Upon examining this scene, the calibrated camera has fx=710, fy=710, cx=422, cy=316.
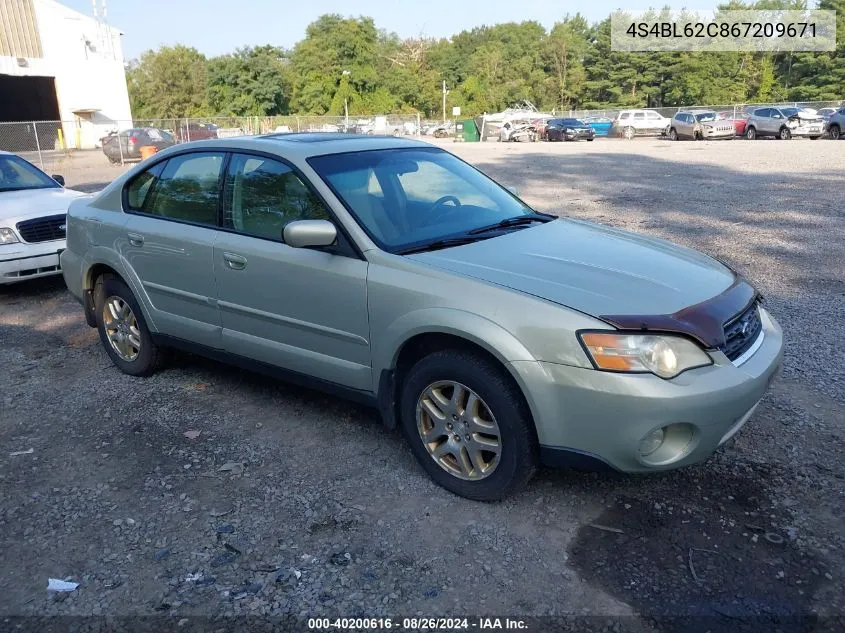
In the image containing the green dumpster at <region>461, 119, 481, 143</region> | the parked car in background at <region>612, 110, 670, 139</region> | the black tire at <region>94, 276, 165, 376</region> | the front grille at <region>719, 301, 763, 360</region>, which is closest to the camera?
the front grille at <region>719, 301, 763, 360</region>

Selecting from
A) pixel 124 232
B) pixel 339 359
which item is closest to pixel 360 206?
pixel 339 359

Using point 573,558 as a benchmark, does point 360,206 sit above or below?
above

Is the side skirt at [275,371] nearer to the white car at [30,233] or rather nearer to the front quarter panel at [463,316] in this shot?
the front quarter panel at [463,316]

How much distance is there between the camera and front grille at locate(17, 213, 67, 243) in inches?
297

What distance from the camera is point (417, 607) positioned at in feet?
8.89

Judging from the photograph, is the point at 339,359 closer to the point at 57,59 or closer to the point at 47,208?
the point at 47,208

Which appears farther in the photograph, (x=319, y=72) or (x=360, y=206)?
(x=319, y=72)

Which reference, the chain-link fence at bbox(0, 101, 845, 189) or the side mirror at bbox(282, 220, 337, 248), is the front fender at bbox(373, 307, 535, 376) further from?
the chain-link fence at bbox(0, 101, 845, 189)

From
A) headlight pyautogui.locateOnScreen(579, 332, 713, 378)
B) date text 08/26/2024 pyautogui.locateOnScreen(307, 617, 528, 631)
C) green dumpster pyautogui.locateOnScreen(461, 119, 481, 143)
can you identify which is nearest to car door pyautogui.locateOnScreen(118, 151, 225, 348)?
date text 08/26/2024 pyautogui.locateOnScreen(307, 617, 528, 631)

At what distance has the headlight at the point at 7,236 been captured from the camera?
24.3 feet

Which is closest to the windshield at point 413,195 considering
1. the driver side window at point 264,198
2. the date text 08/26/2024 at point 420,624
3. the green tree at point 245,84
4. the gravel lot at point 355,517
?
the driver side window at point 264,198

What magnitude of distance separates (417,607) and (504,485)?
2.43 feet

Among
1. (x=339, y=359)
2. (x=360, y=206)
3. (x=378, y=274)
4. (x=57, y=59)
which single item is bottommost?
(x=339, y=359)

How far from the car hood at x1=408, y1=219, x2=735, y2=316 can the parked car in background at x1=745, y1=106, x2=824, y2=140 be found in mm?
34375
